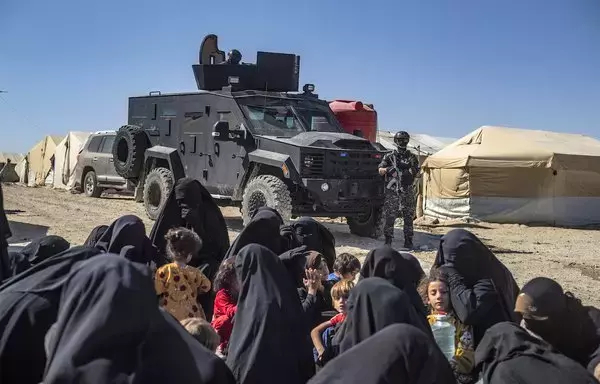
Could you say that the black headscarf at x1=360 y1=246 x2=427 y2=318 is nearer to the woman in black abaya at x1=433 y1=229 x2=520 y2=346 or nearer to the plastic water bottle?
the plastic water bottle

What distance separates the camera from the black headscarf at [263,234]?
15.8ft

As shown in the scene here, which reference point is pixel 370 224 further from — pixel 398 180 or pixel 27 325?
pixel 27 325

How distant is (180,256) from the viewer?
4.18m

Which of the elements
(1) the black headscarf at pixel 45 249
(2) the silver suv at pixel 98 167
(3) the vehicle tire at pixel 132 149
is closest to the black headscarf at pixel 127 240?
(1) the black headscarf at pixel 45 249

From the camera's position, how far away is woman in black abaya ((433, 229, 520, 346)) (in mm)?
3523

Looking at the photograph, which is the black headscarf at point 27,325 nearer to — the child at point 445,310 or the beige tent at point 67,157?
the child at point 445,310

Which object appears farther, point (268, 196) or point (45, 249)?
point (268, 196)

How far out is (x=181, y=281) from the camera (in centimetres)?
403

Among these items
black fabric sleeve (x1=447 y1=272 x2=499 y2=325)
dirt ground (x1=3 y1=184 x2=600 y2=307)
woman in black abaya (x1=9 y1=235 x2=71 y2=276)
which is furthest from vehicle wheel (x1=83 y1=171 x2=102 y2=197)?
black fabric sleeve (x1=447 y1=272 x2=499 y2=325)

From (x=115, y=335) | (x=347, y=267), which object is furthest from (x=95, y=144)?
(x=115, y=335)

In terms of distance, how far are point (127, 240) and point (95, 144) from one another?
1363 centimetres

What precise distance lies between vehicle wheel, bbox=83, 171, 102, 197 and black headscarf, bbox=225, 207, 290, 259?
13104 mm

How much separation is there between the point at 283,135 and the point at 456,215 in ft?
25.1

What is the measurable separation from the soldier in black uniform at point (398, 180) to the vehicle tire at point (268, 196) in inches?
59.3
